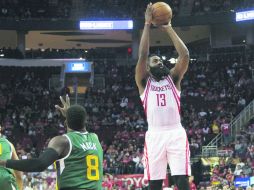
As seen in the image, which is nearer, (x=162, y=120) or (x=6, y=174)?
(x=162, y=120)

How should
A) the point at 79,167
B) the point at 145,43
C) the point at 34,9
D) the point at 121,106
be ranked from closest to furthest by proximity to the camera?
the point at 79,167 < the point at 145,43 < the point at 121,106 < the point at 34,9

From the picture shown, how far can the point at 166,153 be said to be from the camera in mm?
5953

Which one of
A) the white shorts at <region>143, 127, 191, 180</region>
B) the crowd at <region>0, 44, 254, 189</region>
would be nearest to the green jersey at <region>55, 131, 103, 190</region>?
the white shorts at <region>143, 127, 191, 180</region>

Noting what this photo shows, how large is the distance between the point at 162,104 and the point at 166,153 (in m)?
0.52

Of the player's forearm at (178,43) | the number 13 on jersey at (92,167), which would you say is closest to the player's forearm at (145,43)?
the player's forearm at (178,43)

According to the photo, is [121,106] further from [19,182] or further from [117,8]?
[19,182]

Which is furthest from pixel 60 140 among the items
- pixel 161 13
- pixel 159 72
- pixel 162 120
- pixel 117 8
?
pixel 117 8

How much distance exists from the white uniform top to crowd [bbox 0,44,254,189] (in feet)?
50.9

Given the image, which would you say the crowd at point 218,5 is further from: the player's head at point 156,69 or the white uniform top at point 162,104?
the white uniform top at point 162,104

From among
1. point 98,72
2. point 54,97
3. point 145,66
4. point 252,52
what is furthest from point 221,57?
point 145,66

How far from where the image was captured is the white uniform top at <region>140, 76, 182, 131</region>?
5.94 meters

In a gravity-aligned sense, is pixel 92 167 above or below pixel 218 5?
below

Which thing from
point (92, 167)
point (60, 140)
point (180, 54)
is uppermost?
point (180, 54)

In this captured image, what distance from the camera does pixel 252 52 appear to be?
32.4 metres
